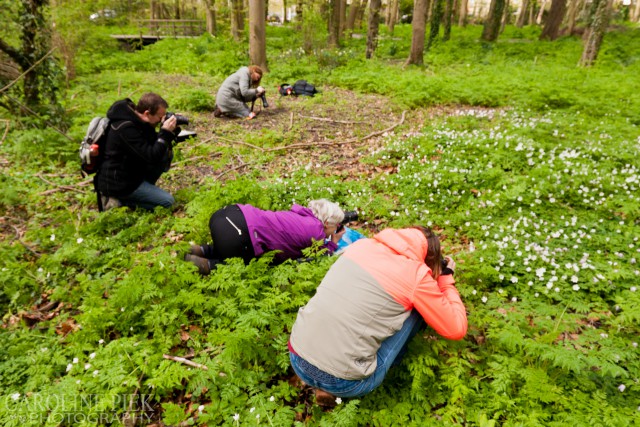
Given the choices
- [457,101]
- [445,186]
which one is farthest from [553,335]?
[457,101]

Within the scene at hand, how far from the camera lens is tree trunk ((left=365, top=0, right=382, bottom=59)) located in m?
16.0

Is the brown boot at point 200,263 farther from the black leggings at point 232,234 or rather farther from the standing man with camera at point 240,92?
the standing man with camera at point 240,92

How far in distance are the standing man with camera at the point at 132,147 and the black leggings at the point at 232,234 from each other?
192cm

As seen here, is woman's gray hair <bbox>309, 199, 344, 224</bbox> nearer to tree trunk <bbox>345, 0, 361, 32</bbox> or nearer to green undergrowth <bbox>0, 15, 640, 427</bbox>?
green undergrowth <bbox>0, 15, 640, 427</bbox>

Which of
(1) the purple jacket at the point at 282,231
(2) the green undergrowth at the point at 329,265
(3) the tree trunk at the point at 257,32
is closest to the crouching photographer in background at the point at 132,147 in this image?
(2) the green undergrowth at the point at 329,265

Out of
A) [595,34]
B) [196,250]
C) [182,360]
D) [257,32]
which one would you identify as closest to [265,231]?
[196,250]

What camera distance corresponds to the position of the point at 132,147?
494 cm

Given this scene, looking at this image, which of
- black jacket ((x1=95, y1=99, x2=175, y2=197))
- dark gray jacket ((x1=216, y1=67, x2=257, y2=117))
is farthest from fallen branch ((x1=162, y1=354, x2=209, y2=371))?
dark gray jacket ((x1=216, y1=67, x2=257, y2=117))

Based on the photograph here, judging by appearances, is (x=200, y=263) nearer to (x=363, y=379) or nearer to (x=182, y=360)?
(x=182, y=360)

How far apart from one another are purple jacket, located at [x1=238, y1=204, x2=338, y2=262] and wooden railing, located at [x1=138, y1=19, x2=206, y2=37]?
2668cm

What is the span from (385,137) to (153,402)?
268 inches

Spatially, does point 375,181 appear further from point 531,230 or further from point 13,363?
point 13,363

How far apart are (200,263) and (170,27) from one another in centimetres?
2788

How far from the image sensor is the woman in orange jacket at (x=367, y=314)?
2564mm
